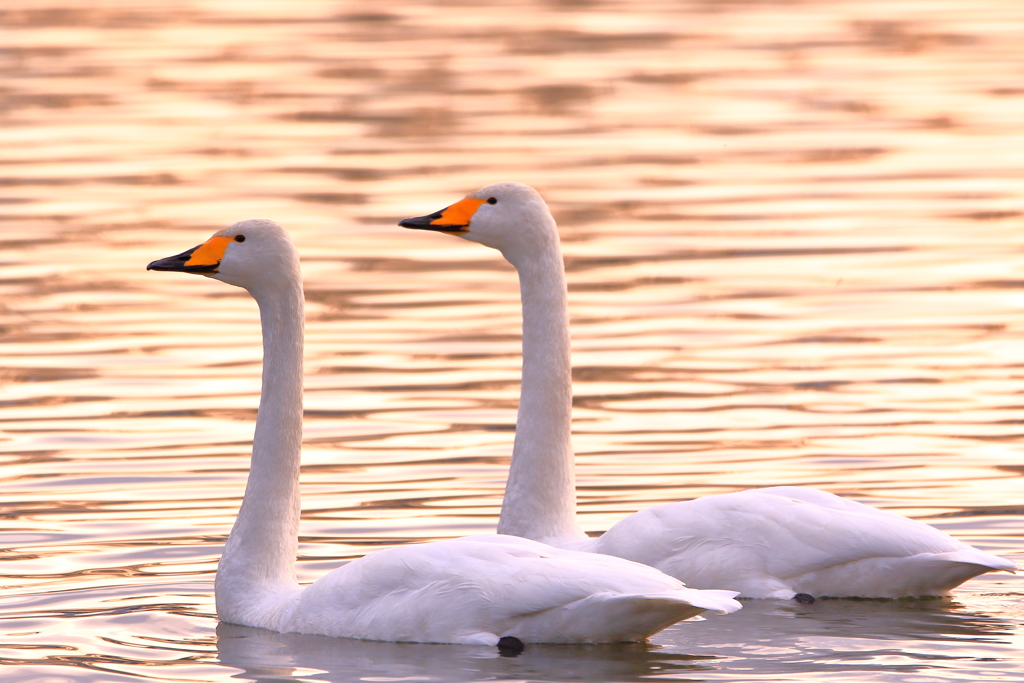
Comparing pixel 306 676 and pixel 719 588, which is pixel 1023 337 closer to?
pixel 719 588

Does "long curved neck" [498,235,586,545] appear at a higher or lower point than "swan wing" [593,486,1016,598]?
higher

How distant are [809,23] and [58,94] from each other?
15249mm

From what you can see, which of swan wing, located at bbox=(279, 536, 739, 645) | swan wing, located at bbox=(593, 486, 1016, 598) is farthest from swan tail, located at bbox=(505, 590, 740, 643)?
swan wing, located at bbox=(593, 486, 1016, 598)

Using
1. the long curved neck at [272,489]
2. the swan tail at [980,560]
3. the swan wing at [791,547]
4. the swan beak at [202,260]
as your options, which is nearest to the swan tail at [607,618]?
the swan wing at [791,547]

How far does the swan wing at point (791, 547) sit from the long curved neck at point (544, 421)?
0.71 metres

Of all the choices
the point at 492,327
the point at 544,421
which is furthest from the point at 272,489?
the point at 492,327

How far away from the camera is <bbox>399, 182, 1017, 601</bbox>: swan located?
379 inches

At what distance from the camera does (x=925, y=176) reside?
23.4m

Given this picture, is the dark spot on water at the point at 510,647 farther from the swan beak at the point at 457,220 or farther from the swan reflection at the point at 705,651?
the swan beak at the point at 457,220

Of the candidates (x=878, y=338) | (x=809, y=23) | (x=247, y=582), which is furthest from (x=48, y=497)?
(x=809, y=23)

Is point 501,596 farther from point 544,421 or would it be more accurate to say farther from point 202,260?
point 202,260

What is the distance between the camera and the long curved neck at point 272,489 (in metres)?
9.89

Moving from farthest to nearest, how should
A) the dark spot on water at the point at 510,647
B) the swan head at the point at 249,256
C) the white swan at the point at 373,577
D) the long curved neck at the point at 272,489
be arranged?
the swan head at the point at 249,256 < the long curved neck at the point at 272,489 < the dark spot on water at the point at 510,647 < the white swan at the point at 373,577

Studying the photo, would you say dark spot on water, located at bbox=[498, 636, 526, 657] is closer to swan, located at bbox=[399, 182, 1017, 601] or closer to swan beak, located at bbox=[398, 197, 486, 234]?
swan, located at bbox=[399, 182, 1017, 601]
